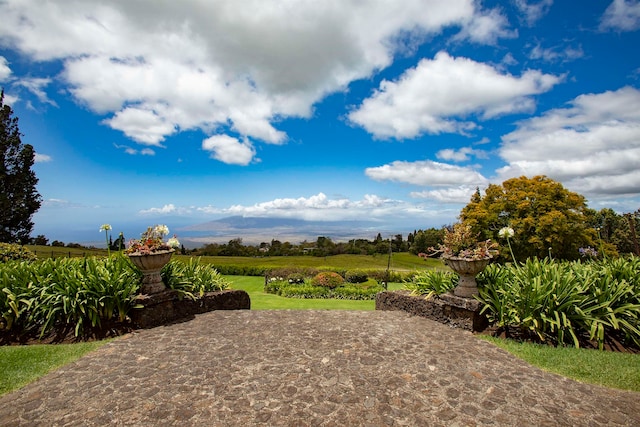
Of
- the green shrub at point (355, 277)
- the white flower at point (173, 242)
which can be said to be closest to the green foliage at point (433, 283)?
the white flower at point (173, 242)

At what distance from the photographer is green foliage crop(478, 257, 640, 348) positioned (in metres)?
5.12

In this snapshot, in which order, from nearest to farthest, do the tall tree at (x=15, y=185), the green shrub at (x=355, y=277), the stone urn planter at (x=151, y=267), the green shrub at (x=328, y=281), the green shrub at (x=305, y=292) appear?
the stone urn planter at (x=151, y=267)
the green shrub at (x=305, y=292)
the green shrub at (x=328, y=281)
the green shrub at (x=355, y=277)
the tall tree at (x=15, y=185)

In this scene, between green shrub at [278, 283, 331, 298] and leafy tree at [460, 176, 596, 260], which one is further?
leafy tree at [460, 176, 596, 260]

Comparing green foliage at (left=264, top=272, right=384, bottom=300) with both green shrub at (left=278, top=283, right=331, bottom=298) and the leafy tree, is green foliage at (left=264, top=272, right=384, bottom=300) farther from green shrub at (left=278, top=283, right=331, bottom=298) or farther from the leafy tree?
the leafy tree

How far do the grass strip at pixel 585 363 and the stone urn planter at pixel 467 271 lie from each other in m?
1.21

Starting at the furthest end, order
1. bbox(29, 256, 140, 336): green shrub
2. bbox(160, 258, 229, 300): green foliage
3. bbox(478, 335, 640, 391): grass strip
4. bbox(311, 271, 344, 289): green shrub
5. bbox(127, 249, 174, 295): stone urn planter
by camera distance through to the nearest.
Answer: bbox(311, 271, 344, 289): green shrub
bbox(160, 258, 229, 300): green foliage
bbox(127, 249, 174, 295): stone urn planter
bbox(29, 256, 140, 336): green shrub
bbox(478, 335, 640, 391): grass strip

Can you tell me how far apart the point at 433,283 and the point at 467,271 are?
4.21ft

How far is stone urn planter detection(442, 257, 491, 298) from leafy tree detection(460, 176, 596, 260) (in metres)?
14.7

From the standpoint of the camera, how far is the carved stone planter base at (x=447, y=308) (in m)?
5.91

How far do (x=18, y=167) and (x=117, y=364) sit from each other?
32040 millimetres

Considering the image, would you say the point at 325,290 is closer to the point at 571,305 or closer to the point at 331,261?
the point at 571,305

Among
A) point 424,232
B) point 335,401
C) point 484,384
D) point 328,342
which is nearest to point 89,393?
point 335,401

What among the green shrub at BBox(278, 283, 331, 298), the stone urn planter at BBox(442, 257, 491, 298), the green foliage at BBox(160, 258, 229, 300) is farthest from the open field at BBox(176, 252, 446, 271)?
the stone urn planter at BBox(442, 257, 491, 298)

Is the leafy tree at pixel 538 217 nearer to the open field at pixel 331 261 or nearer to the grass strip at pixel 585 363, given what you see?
the open field at pixel 331 261
